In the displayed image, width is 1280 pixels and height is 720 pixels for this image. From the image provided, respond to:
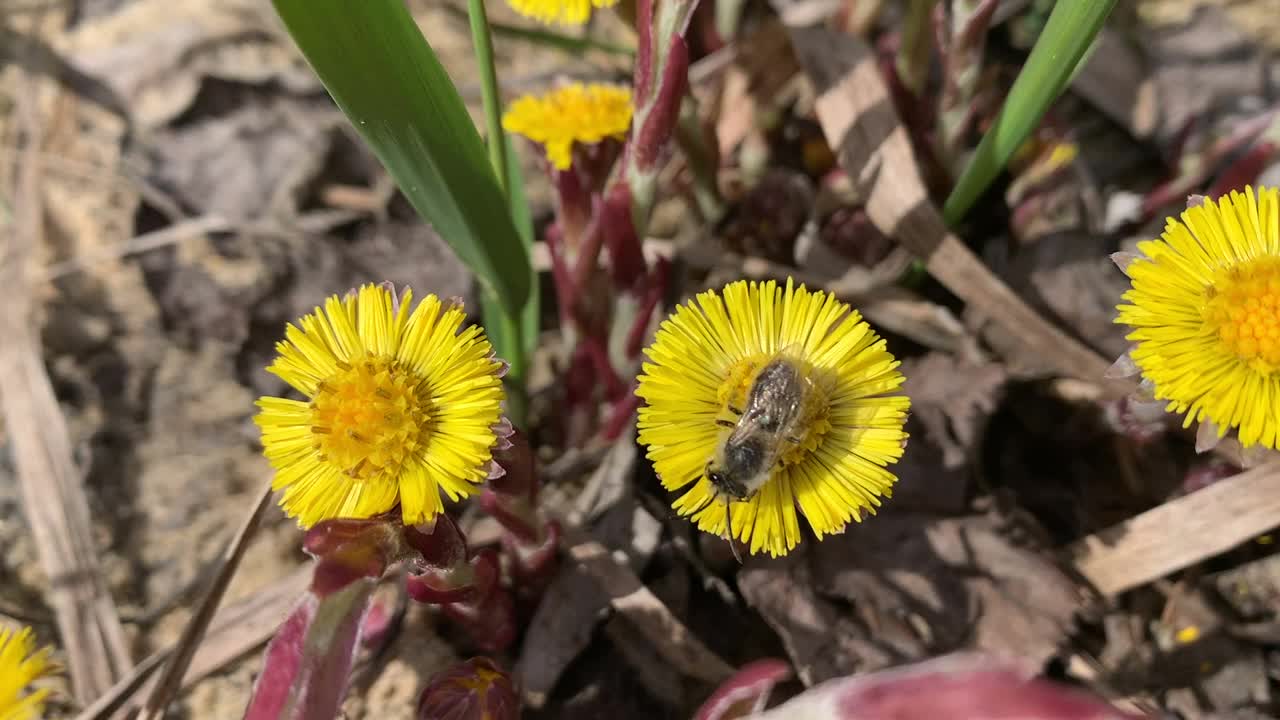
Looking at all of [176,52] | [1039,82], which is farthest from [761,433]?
[176,52]

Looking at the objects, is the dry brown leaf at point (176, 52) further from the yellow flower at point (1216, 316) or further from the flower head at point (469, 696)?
the yellow flower at point (1216, 316)

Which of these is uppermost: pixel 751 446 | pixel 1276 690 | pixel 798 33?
pixel 798 33

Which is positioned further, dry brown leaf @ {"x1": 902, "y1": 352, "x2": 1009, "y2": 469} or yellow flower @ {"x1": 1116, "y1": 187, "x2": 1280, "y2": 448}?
dry brown leaf @ {"x1": 902, "y1": 352, "x2": 1009, "y2": 469}

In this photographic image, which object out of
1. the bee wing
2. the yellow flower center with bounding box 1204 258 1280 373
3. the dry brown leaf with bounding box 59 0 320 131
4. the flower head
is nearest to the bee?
the bee wing

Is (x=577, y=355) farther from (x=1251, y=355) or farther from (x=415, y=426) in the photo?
(x=1251, y=355)

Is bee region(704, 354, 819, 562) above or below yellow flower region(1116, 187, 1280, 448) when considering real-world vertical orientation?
above

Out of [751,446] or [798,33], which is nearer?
[751,446]

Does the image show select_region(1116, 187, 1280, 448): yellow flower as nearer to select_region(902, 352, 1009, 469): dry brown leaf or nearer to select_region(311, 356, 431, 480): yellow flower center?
select_region(902, 352, 1009, 469): dry brown leaf

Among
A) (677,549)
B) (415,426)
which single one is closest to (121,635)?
(415,426)
